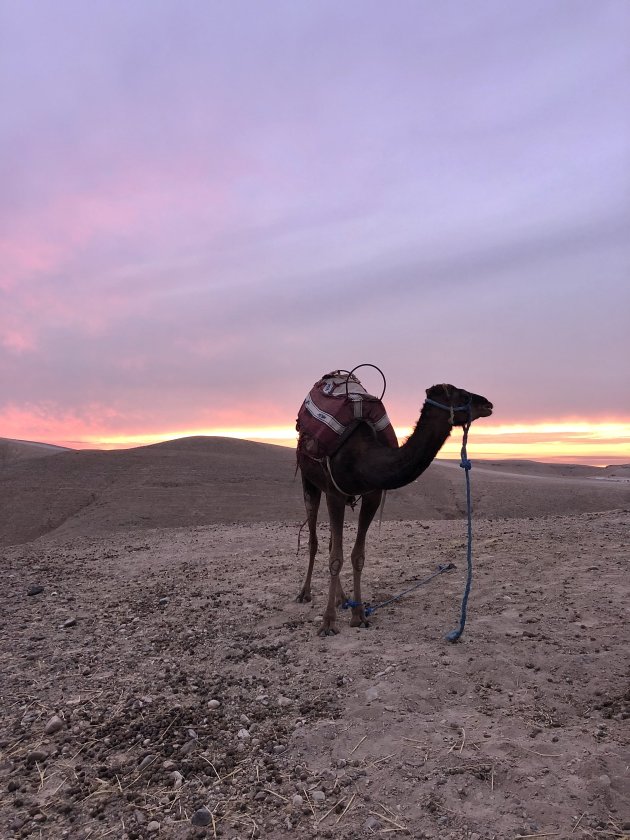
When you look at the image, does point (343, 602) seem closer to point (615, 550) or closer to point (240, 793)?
point (240, 793)

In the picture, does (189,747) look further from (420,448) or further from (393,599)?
(393,599)

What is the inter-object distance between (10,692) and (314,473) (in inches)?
172

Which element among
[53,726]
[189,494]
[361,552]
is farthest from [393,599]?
[189,494]

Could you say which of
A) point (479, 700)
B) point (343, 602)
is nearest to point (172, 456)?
point (343, 602)

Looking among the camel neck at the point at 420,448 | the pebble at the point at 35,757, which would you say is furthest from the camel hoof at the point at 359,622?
the pebble at the point at 35,757

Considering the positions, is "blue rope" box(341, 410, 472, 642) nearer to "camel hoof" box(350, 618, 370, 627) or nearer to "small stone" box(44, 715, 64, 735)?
"camel hoof" box(350, 618, 370, 627)

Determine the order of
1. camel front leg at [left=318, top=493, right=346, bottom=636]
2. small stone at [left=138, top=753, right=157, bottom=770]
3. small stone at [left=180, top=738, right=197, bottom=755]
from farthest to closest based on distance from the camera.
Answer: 1. camel front leg at [left=318, top=493, right=346, bottom=636]
2. small stone at [left=180, top=738, right=197, bottom=755]
3. small stone at [left=138, top=753, right=157, bottom=770]

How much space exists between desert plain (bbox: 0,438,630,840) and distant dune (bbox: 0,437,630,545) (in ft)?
30.7

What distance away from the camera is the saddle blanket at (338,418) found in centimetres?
719

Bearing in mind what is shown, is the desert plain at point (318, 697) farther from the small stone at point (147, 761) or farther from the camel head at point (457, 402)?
the camel head at point (457, 402)

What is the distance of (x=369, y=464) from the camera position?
6734 mm

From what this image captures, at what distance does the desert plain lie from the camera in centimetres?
381

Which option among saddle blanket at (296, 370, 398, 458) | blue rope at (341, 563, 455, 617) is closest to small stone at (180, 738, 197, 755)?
blue rope at (341, 563, 455, 617)

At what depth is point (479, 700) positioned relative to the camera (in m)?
5.08
